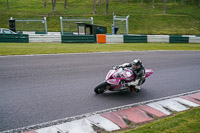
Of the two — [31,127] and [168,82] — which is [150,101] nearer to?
[168,82]

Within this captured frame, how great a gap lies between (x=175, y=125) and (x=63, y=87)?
442 cm

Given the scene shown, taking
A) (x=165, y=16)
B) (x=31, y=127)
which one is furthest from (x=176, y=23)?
(x=31, y=127)

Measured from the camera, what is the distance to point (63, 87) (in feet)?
28.2

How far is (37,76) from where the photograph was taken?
9.79 m

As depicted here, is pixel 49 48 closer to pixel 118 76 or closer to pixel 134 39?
pixel 118 76

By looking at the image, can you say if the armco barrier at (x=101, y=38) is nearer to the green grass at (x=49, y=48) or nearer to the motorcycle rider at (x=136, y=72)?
the green grass at (x=49, y=48)

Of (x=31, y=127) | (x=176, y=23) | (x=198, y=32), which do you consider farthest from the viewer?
(x=176, y=23)

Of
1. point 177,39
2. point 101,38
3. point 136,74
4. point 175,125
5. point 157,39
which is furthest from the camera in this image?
→ point 177,39

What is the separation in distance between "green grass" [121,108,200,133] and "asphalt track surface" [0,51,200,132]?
170cm

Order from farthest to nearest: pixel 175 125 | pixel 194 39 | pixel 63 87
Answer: pixel 194 39 < pixel 63 87 < pixel 175 125

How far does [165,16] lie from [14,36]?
3708 centimetres

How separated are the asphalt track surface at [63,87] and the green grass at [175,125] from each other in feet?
5.58

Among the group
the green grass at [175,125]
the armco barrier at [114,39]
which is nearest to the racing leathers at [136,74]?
the green grass at [175,125]

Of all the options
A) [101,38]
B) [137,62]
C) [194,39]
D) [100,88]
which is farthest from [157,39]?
[100,88]
